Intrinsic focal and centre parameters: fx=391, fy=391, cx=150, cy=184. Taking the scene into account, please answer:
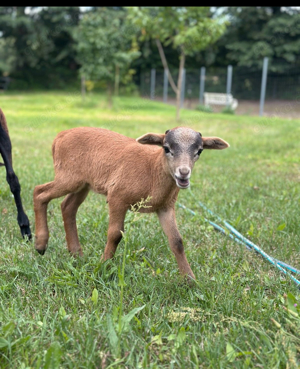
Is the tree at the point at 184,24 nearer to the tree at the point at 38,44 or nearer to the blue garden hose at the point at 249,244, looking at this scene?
the blue garden hose at the point at 249,244

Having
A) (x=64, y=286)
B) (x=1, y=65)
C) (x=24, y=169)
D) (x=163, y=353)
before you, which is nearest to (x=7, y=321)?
(x=64, y=286)

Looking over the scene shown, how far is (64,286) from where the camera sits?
2.53 metres

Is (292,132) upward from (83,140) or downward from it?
downward

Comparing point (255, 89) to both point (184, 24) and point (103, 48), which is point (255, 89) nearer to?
point (184, 24)

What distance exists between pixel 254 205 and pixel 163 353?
2.77 metres

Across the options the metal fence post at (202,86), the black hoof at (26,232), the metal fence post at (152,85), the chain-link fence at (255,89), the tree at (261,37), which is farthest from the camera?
the metal fence post at (152,85)

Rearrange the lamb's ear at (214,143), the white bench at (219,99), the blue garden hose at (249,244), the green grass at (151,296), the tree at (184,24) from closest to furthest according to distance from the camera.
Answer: the green grass at (151,296) → the lamb's ear at (214,143) → the blue garden hose at (249,244) → the tree at (184,24) → the white bench at (219,99)

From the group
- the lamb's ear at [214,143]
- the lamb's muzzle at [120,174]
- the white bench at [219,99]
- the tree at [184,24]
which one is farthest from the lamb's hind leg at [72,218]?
the white bench at [219,99]

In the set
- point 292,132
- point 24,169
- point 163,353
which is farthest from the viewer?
point 292,132

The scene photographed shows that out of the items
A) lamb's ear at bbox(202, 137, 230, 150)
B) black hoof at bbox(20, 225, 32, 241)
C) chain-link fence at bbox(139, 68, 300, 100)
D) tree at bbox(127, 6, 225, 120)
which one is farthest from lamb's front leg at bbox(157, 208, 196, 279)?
chain-link fence at bbox(139, 68, 300, 100)

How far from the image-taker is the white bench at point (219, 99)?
64.3 feet

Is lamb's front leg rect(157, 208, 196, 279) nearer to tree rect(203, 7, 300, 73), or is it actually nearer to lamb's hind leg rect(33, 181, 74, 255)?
lamb's hind leg rect(33, 181, 74, 255)

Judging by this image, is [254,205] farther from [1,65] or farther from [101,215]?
[1,65]

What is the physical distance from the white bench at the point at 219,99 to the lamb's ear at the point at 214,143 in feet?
57.0
